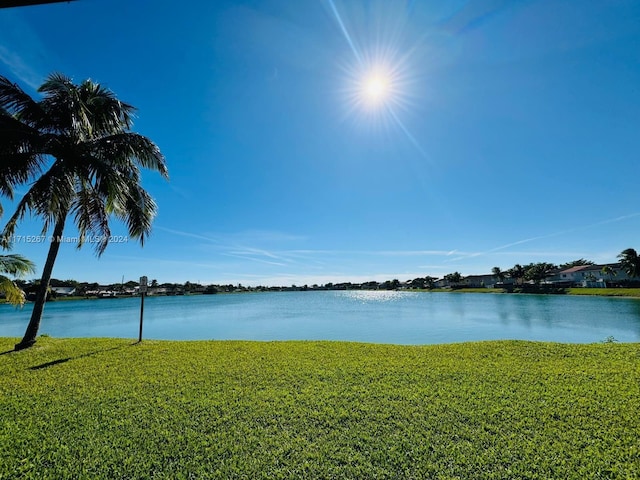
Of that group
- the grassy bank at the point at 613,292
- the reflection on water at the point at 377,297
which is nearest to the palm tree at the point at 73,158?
the reflection on water at the point at 377,297

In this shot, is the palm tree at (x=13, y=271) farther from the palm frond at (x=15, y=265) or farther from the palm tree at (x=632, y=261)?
the palm tree at (x=632, y=261)

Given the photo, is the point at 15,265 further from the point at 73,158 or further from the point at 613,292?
the point at 613,292

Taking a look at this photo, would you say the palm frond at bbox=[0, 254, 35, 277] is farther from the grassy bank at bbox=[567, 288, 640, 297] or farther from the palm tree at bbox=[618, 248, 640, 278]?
the palm tree at bbox=[618, 248, 640, 278]

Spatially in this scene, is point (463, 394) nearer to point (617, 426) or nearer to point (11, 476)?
point (617, 426)

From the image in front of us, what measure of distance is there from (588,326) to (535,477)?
60.3ft

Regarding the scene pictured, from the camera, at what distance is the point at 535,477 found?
2.55 metres

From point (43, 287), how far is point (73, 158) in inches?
166

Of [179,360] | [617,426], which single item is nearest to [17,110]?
[179,360]

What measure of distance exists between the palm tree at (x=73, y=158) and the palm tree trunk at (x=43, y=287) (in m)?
0.02

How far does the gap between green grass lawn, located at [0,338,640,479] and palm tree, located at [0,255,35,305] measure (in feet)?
9.71

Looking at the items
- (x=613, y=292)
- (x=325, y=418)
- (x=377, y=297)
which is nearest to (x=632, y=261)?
(x=613, y=292)

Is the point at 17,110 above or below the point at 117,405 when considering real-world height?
above

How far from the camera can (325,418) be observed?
369cm

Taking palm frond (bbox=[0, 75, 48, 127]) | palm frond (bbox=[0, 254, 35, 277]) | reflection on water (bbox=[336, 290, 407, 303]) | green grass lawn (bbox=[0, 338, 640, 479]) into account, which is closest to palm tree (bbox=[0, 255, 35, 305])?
palm frond (bbox=[0, 254, 35, 277])
